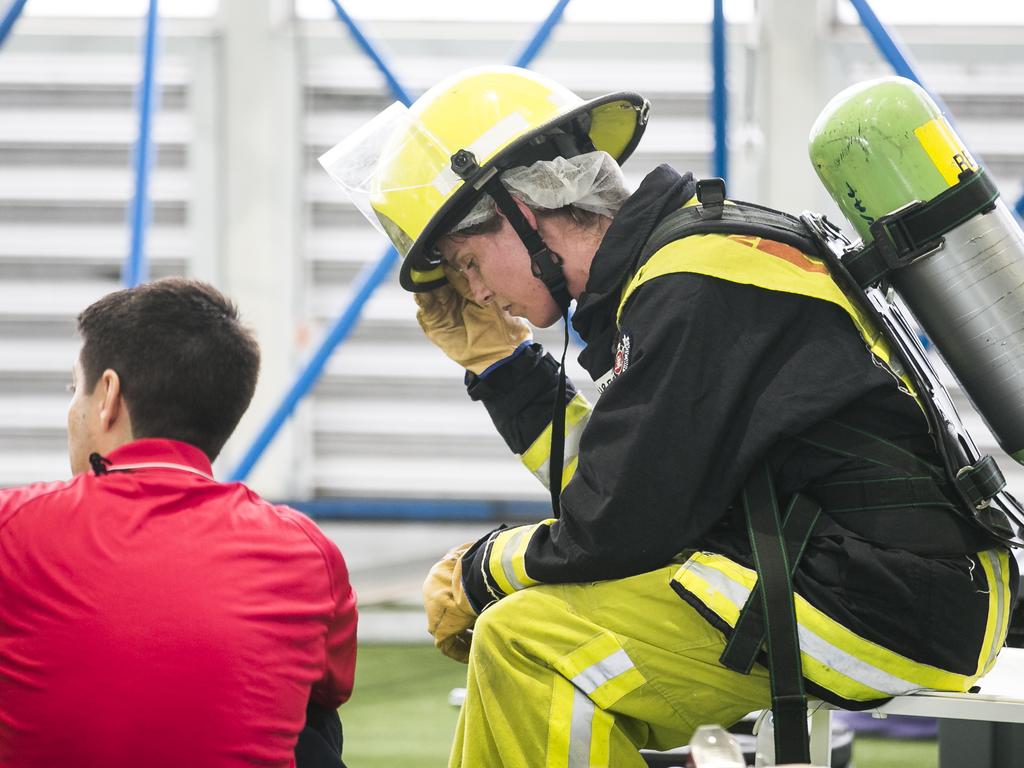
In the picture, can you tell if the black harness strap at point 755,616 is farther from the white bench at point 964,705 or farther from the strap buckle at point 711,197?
the strap buckle at point 711,197

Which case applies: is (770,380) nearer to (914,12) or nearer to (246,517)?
(246,517)

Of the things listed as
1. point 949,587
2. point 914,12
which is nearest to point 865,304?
point 949,587

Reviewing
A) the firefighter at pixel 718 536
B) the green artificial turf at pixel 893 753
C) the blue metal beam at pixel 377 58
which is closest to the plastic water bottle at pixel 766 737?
the firefighter at pixel 718 536

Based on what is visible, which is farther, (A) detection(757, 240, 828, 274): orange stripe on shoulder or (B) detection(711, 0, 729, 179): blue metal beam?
(B) detection(711, 0, 729, 179): blue metal beam

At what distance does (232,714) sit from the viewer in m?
1.71

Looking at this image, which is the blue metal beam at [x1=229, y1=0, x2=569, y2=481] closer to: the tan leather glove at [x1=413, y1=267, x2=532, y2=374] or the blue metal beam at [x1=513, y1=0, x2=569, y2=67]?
the blue metal beam at [x1=513, y1=0, x2=569, y2=67]

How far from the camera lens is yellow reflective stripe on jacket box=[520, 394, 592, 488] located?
2.53 metres

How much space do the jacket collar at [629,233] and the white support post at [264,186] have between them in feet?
15.0

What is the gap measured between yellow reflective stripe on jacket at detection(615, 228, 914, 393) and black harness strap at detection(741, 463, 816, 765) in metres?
0.36

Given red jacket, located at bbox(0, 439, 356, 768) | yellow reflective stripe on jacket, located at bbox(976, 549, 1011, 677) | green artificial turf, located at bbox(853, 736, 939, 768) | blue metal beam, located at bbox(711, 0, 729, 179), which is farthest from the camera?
blue metal beam, located at bbox(711, 0, 729, 179)

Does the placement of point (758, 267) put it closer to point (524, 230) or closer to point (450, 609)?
point (524, 230)

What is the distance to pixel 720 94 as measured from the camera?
4289mm

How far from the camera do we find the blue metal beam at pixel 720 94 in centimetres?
421

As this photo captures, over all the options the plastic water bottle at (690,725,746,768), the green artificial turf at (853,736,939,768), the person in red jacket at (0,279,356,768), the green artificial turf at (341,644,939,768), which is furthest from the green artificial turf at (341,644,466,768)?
the plastic water bottle at (690,725,746,768)
